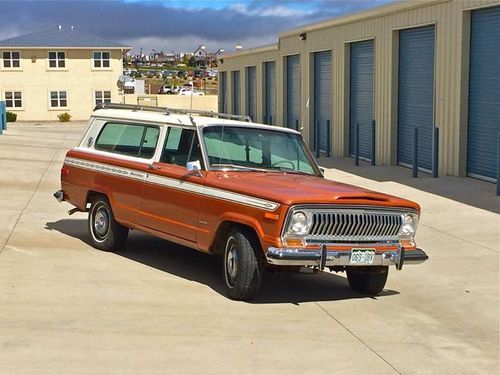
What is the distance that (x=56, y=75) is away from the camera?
6088 cm

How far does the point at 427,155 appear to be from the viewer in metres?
19.6

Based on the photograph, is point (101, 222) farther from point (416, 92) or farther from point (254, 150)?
point (416, 92)

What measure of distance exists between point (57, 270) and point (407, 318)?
3.83 m

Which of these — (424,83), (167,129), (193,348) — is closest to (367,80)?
(424,83)

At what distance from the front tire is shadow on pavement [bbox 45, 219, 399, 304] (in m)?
0.22

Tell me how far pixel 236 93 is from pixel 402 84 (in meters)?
21.2

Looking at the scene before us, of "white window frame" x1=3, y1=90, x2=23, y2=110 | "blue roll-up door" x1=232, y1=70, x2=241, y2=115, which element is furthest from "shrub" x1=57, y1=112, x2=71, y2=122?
"blue roll-up door" x1=232, y1=70, x2=241, y2=115

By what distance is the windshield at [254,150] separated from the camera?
8775mm

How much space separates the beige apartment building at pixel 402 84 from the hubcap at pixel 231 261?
27.8ft

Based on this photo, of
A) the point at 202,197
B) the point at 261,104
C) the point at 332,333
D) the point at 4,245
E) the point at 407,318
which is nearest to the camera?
the point at 332,333

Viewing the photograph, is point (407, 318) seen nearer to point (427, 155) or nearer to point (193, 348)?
point (193, 348)

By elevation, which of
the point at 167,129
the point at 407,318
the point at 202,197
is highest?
the point at 167,129

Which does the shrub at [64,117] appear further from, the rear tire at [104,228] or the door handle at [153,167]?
the door handle at [153,167]

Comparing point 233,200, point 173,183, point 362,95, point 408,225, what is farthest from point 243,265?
point 362,95
